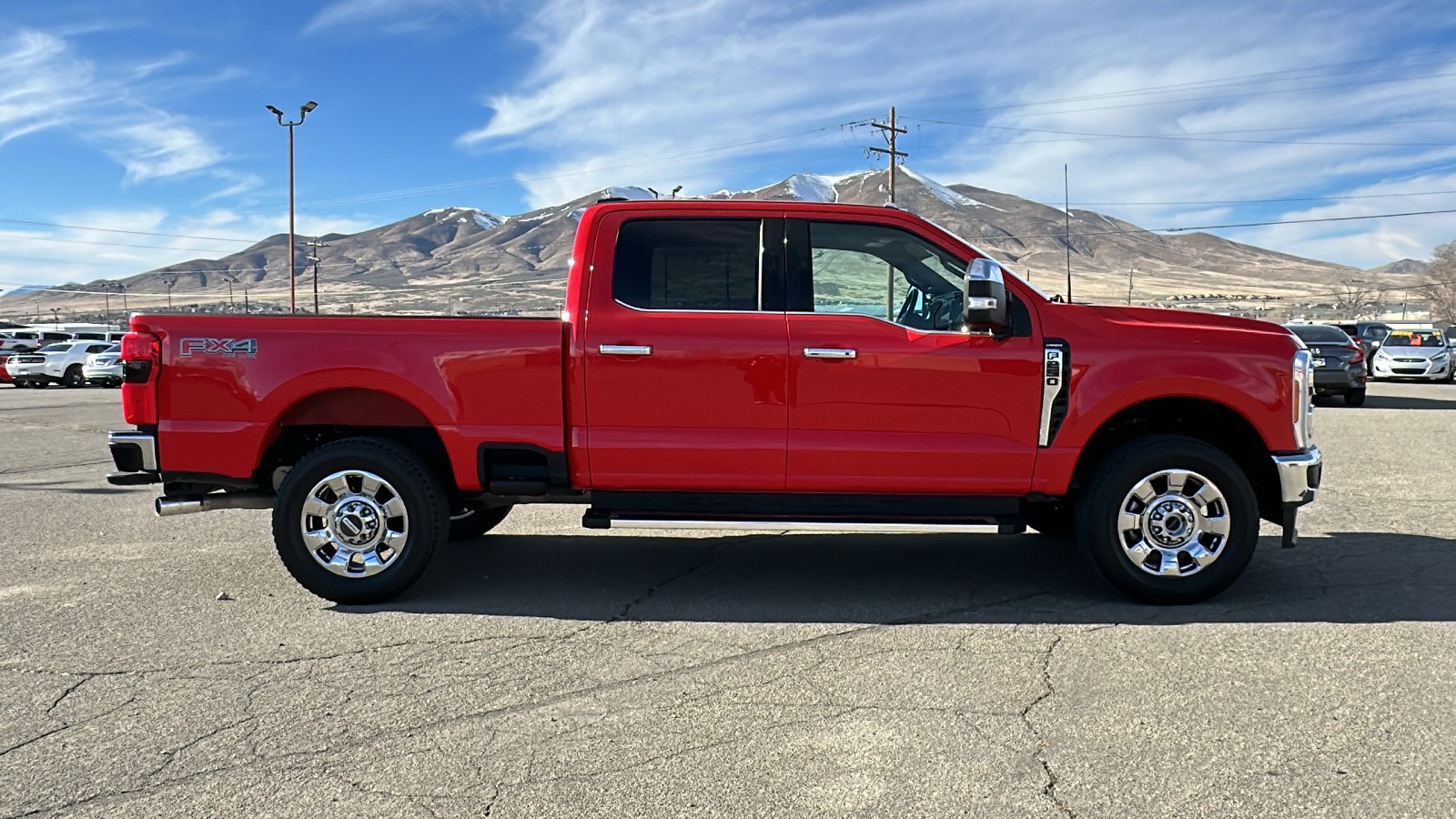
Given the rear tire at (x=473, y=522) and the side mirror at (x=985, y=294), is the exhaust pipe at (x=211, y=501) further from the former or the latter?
the side mirror at (x=985, y=294)

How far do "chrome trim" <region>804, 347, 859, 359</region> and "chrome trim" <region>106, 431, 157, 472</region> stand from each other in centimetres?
339

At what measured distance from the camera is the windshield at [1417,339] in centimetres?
2605

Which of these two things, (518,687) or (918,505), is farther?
(918,505)

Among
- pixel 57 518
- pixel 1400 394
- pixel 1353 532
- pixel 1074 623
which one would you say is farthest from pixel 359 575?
pixel 1400 394

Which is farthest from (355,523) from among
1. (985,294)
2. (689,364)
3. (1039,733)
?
(1039,733)

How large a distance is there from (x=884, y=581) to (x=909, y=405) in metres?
1.16

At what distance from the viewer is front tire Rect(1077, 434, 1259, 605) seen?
17.1 feet

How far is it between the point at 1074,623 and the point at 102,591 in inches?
199

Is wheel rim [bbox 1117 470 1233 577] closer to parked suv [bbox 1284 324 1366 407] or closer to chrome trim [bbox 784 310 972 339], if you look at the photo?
chrome trim [bbox 784 310 972 339]

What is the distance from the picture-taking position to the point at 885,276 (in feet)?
18.2

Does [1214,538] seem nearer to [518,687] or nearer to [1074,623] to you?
[1074,623]

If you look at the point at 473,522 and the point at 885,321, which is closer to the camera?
the point at 885,321

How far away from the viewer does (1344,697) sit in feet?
13.1

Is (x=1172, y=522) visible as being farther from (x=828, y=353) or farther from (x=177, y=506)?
(x=177, y=506)
